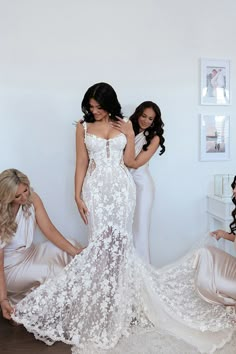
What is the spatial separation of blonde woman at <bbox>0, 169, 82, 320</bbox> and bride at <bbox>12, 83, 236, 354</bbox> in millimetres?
185

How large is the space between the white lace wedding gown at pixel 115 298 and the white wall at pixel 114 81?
70 cm

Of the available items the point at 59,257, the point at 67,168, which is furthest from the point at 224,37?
the point at 59,257

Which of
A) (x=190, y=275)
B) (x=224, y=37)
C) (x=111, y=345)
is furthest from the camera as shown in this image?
(x=224, y=37)

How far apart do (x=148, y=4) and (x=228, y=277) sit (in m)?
2.17

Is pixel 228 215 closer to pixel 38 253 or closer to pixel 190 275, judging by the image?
pixel 190 275

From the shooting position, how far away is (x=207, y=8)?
308 cm

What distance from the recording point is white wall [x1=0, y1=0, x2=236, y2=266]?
284 cm

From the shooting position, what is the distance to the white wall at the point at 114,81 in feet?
9.32

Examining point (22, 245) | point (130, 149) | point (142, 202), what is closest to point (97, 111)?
point (130, 149)

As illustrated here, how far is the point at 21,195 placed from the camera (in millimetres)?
2281

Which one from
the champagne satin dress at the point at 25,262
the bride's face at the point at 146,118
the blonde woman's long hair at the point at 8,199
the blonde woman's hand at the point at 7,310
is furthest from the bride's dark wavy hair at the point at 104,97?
the blonde woman's hand at the point at 7,310

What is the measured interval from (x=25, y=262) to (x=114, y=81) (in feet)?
5.07

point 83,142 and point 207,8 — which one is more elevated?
point 207,8

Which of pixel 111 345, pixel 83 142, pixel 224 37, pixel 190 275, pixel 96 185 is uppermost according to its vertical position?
pixel 224 37
